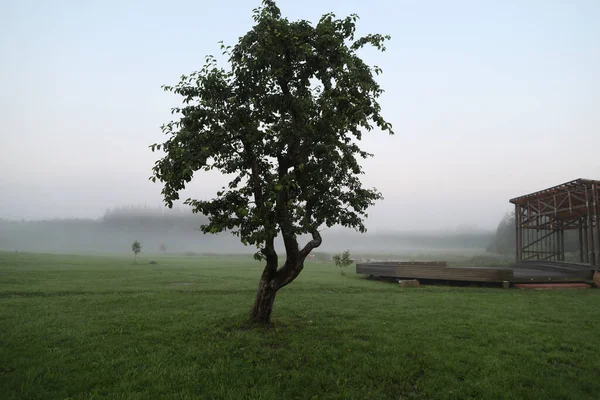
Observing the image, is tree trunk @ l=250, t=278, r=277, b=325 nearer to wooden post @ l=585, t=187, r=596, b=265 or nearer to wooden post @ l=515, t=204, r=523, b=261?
wooden post @ l=585, t=187, r=596, b=265

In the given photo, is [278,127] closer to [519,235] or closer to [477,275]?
[477,275]

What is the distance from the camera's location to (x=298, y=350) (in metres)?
9.45

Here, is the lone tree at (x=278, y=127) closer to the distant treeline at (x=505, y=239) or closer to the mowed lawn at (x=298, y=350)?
the mowed lawn at (x=298, y=350)

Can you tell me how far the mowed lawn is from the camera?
23.6 ft

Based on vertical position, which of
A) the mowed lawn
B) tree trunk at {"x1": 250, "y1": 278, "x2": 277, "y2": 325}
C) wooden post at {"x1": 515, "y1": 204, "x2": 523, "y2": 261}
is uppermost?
wooden post at {"x1": 515, "y1": 204, "x2": 523, "y2": 261}

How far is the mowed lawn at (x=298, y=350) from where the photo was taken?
23.6ft

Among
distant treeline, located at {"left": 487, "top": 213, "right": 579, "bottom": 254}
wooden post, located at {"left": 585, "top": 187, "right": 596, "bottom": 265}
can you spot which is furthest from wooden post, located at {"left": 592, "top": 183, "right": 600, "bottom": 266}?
distant treeline, located at {"left": 487, "top": 213, "right": 579, "bottom": 254}

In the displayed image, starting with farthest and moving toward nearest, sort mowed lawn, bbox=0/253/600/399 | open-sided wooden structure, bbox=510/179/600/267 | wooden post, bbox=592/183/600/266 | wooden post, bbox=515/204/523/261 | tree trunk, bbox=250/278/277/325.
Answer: wooden post, bbox=515/204/523/261, open-sided wooden structure, bbox=510/179/600/267, wooden post, bbox=592/183/600/266, tree trunk, bbox=250/278/277/325, mowed lawn, bbox=0/253/600/399

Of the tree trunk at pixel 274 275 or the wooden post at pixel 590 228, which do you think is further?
the wooden post at pixel 590 228

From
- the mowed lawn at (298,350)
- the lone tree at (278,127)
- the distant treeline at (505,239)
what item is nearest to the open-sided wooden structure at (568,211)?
the mowed lawn at (298,350)

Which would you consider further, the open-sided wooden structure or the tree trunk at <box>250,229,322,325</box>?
the open-sided wooden structure

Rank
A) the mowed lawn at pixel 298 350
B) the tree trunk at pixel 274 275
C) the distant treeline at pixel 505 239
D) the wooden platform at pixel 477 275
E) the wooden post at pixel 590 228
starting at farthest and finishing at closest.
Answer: the distant treeline at pixel 505 239 → the wooden post at pixel 590 228 → the wooden platform at pixel 477 275 → the tree trunk at pixel 274 275 → the mowed lawn at pixel 298 350

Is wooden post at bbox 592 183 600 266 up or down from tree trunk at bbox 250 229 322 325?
up

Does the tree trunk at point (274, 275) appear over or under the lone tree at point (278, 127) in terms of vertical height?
under
